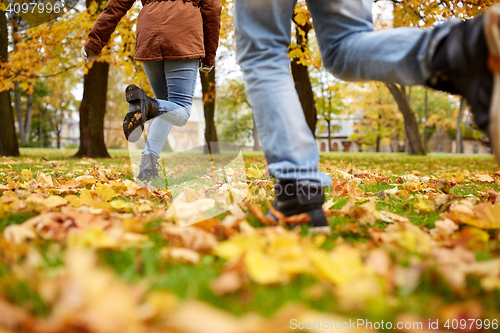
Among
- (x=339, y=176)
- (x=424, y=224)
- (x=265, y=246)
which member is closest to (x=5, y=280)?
(x=265, y=246)

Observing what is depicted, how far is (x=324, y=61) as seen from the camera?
1.75 metres

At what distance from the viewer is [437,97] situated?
42250 millimetres

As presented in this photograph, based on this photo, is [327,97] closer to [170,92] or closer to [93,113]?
[93,113]

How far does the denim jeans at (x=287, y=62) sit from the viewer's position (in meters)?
1.47

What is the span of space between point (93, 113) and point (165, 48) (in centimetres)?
691

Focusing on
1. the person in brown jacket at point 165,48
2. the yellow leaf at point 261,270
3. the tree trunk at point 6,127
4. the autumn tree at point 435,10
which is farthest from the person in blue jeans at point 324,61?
the tree trunk at point 6,127

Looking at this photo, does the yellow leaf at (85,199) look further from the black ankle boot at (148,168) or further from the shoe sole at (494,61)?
the shoe sole at (494,61)

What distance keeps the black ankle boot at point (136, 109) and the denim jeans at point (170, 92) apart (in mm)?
198

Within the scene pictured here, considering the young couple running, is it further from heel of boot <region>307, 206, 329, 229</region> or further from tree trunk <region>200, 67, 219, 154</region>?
tree trunk <region>200, 67, 219, 154</region>

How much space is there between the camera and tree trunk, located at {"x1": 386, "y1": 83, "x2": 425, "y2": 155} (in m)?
15.1

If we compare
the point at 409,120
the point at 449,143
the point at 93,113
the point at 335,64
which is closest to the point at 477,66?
the point at 335,64

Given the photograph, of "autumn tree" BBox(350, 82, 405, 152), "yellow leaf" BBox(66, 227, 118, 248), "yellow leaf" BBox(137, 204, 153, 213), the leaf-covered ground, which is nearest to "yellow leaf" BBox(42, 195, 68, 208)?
the leaf-covered ground

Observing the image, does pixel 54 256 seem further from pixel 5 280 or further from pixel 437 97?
pixel 437 97

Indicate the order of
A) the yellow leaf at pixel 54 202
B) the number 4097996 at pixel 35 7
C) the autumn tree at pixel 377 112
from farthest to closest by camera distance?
the autumn tree at pixel 377 112
the number 4097996 at pixel 35 7
the yellow leaf at pixel 54 202
